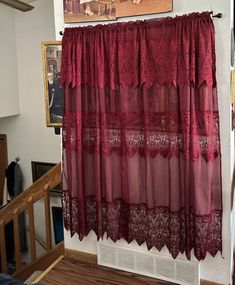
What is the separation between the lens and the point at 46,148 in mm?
4309

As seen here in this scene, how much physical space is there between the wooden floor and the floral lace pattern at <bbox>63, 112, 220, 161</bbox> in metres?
0.80

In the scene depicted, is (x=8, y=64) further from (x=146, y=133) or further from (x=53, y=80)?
(x=146, y=133)

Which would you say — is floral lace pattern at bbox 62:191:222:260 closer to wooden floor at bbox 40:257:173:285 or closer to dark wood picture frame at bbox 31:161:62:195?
wooden floor at bbox 40:257:173:285

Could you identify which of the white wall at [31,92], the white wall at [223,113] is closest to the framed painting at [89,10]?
the white wall at [223,113]

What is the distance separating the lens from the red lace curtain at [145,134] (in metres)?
1.77

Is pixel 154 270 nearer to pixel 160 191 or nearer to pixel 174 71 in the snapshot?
pixel 160 191

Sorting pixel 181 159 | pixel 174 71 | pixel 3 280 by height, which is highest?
pixel 174 71

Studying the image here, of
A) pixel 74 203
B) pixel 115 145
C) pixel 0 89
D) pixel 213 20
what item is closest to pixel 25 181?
pixel 0 89

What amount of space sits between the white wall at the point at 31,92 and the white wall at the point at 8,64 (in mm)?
24

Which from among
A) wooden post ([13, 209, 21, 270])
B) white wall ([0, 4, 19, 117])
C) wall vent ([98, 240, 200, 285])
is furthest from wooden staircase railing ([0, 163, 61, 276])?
white wall ([0, 4, 19, 117])

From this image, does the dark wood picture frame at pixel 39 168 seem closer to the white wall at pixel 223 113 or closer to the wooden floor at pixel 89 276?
the wooden floor at pixel 89 276

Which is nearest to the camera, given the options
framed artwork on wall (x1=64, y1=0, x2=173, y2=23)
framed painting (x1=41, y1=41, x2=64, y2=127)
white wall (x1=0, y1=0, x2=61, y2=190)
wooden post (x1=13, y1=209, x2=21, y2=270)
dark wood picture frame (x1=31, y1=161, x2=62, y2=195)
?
framed artwork on wall (x1=64, y1=0, x2=173, y2=23)

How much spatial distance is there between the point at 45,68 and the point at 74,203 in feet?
3.03

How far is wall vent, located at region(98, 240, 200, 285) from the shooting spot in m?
1.98
